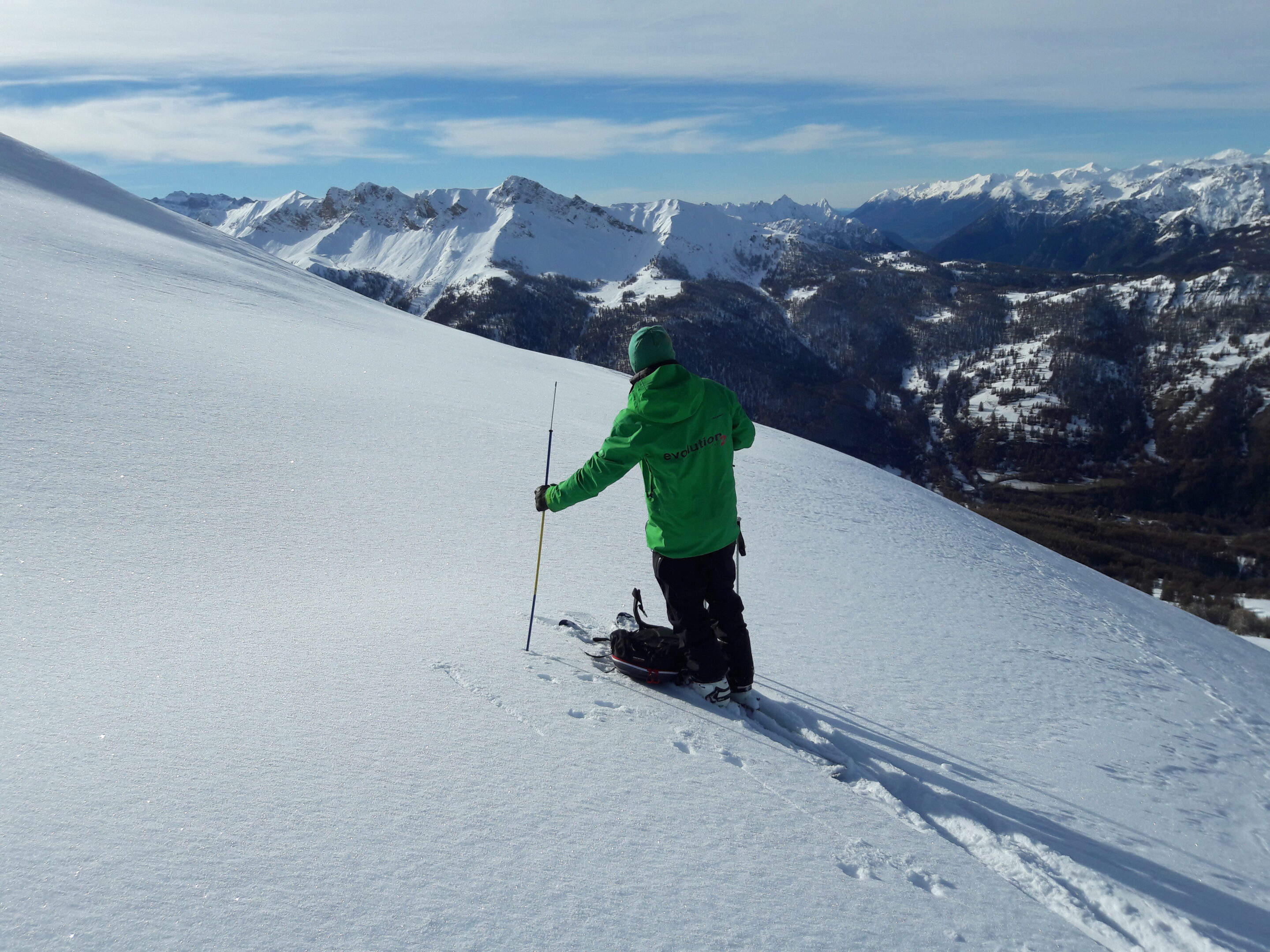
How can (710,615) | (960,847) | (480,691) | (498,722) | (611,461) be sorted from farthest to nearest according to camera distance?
(710,615) < (611,461) < (480,691) < (498,722) < (960,847)

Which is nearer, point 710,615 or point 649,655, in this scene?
point 710,615

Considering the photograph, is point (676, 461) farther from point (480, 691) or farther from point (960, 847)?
point (960, 847)

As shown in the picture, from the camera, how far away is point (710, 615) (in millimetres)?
4953

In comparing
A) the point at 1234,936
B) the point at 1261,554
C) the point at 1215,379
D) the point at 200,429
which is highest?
the point at 1215,379

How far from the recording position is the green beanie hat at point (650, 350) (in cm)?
469

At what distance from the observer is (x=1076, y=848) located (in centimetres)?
395

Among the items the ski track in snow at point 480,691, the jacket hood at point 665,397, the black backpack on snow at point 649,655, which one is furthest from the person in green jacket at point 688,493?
the ski track in snow at point 480,691

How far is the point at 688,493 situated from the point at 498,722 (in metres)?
1.90

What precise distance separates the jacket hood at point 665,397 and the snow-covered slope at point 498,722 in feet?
6.36

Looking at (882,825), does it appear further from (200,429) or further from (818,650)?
(200,429)

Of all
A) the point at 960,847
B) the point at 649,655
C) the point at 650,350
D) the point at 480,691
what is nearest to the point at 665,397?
the point at 650,350

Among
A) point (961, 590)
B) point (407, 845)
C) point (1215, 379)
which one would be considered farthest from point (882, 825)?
point (1215, 379)

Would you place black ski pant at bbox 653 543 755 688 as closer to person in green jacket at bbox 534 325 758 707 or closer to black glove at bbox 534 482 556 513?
person in green jacket at bbox 534 325 758 707

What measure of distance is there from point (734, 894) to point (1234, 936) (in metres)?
2.64
